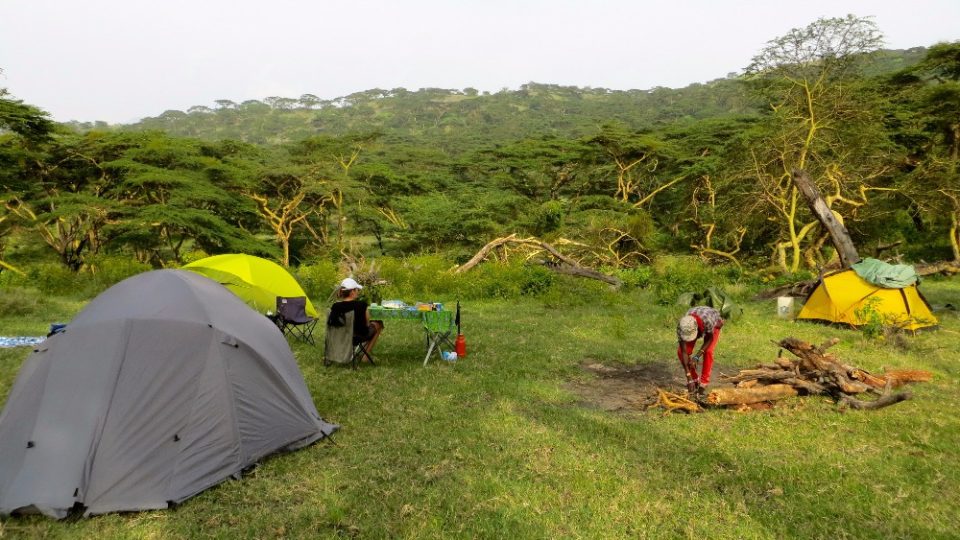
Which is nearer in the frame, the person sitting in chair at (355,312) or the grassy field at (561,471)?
the grassy field at (561,471)

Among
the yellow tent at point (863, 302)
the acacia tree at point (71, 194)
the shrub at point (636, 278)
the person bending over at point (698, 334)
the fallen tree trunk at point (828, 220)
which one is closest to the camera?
the person bending over at point (698, 334)

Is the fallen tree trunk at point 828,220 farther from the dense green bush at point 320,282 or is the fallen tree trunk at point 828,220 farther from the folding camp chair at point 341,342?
the dense green bush at point 320,282

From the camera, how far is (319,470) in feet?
16.6

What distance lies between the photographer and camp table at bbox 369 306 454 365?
8.86 meters

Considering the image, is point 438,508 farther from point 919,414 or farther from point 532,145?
point 532,145

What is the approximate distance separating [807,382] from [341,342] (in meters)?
6.19

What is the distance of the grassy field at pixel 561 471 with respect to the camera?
4.12 meters

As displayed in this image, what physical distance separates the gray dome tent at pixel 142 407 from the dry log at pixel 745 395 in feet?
14.9

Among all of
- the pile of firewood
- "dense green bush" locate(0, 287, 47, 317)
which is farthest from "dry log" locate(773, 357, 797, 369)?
"dense green bush" locate(0, 287, 47, 317)

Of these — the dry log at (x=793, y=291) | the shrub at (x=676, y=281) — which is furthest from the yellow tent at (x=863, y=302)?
the shrub at (x=676, y=281)

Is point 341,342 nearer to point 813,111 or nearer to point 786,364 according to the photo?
point 786,364

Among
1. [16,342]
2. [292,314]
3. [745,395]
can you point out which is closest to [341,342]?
[292,314]

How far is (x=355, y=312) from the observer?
818 cm

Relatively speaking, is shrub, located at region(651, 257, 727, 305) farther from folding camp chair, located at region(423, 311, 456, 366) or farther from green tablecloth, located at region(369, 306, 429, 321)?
green tablecloth, located at region(369, 306, 429, 321)
